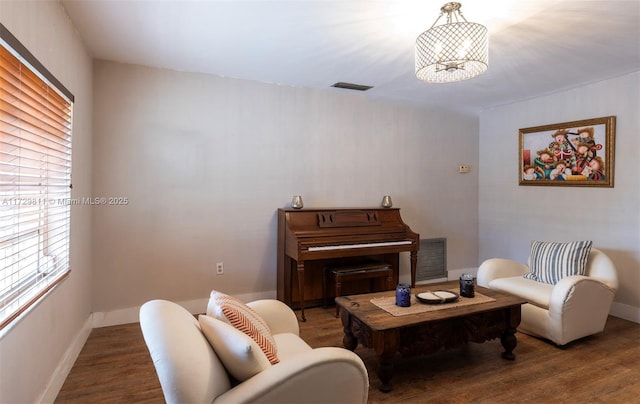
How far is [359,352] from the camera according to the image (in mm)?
2666

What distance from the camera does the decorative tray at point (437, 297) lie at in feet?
7.99

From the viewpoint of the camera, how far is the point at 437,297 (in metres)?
2.49

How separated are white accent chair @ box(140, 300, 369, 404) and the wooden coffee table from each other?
676 mm

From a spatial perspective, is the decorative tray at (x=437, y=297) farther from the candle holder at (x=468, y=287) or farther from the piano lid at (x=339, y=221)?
the piano lid at (x=339, y=221)

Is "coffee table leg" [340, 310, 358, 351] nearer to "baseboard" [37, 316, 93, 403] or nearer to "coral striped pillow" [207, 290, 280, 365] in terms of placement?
"coral striped pillow" [207, 290, 280, 365]

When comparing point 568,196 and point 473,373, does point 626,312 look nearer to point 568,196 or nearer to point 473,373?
point 568,196

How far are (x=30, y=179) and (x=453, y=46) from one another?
2.29 meters

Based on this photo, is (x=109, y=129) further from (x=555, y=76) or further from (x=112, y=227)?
(x=555, y=76)

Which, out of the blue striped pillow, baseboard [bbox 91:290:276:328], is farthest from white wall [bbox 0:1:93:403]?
the blue striped pillow

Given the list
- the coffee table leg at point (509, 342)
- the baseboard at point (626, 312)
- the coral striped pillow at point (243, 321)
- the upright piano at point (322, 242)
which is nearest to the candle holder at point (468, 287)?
the coffee table leg at point (509, 342)

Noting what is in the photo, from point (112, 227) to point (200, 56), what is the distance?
1.67m

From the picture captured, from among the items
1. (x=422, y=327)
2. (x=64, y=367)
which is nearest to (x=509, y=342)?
(x=422, y=327)

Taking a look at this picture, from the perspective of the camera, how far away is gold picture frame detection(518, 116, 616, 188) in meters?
3.55

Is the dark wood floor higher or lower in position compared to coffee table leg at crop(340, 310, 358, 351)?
lower
